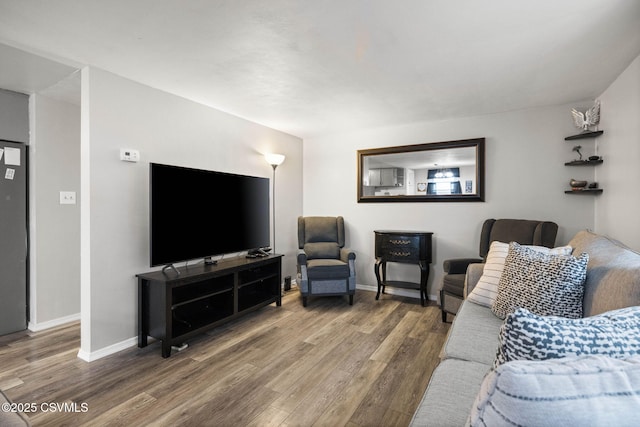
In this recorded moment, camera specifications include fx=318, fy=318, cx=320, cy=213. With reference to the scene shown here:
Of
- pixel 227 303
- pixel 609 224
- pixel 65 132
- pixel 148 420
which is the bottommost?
pixel 148 420

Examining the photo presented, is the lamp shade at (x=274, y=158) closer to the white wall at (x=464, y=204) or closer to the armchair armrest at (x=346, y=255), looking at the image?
the white wall at (x=464, y=204)

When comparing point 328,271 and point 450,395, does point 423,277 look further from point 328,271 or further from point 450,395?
point 450,395

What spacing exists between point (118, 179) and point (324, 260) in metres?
2.42

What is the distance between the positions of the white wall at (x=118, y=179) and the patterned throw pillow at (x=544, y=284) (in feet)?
8.51

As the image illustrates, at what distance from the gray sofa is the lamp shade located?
2.96 m

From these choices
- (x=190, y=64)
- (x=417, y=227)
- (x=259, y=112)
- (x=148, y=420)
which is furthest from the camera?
(x=417, y=227)

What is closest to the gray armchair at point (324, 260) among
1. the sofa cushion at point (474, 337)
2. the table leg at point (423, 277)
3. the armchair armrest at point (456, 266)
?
the table leg at point (423, 277)


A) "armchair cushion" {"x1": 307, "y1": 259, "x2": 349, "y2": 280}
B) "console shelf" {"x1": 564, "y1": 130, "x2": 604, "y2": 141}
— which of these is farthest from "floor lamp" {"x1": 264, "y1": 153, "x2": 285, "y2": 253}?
"console shelf" {"x1": 564, "y1": 130, "x2": 604, "y2": 141}

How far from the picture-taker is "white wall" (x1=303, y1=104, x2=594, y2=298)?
342cm

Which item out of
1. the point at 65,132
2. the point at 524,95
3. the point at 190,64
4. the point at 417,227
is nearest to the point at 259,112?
the point at 190,64

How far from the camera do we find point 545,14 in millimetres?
1787

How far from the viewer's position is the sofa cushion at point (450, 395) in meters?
1.04

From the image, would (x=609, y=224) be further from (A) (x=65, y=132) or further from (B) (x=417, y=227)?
(A) (x=65, y=132)

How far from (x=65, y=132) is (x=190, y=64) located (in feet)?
6.06
